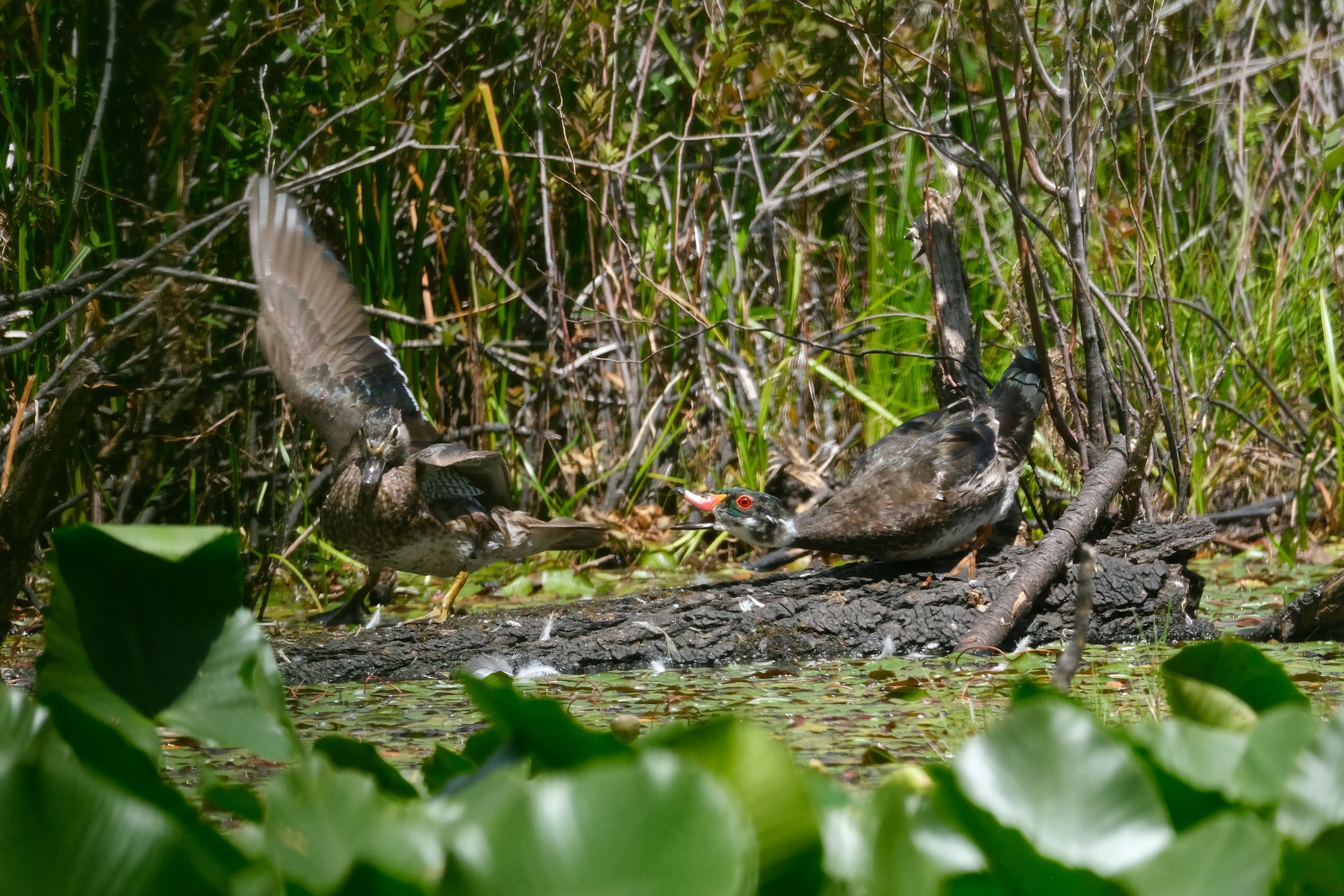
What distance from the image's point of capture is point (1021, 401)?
207 inches

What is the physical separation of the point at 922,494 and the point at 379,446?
215 centimetres

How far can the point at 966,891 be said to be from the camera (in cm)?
115

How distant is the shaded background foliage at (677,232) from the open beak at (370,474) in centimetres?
63

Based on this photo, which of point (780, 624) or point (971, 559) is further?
point (971, 559)

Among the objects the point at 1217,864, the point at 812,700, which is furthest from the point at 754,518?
the point at 1217,864

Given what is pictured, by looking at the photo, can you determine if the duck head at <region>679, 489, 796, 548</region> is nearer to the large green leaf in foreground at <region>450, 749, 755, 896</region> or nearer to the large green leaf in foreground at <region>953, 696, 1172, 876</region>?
the large green leaf in foreground at <region>953, 696, 1172, 876</region>

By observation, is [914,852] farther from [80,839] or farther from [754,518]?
[754,518]

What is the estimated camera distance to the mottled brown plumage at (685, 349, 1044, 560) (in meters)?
4.75

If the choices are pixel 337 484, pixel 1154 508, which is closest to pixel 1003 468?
pixel 1154 508

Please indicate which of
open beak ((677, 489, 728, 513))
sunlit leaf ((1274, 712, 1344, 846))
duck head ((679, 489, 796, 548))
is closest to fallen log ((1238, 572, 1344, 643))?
duck head ((679, 489, 796, 548))

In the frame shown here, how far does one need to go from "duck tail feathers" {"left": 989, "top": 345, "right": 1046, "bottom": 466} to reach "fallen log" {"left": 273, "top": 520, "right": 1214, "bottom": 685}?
619 mm

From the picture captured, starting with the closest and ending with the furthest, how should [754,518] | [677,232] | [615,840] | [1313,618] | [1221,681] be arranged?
[615,840] < [1221,681] < [1313,618] < [754,518] < [677,232]

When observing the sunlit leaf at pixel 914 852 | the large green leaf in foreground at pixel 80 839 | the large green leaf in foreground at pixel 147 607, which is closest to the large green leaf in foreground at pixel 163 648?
the large green leaf in foreground at pixel 147 607

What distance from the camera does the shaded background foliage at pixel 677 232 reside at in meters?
5.11
